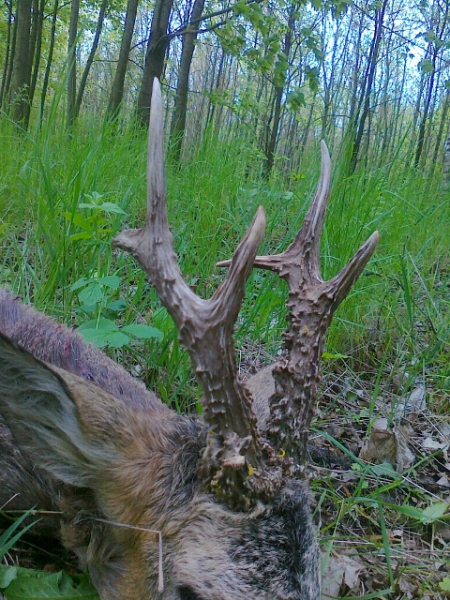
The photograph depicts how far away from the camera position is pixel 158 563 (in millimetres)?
1573

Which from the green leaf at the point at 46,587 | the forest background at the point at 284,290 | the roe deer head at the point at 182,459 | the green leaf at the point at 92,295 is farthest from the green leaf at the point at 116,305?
the green leaf at the point at 46,587

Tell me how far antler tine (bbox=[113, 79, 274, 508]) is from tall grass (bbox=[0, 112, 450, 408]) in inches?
46.0

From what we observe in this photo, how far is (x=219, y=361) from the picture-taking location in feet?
5.14

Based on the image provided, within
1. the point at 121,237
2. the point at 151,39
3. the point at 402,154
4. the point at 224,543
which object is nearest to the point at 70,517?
the point at 224,543

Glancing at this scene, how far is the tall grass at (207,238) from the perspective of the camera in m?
3.23

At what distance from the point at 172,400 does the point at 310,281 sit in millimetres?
1176

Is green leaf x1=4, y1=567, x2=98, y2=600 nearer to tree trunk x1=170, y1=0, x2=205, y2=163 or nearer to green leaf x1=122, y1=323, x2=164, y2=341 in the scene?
green leaf x1=122, y1=323, x2=164, y2=341

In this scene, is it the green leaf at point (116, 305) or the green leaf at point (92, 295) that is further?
the green leaf at point (116, 305)

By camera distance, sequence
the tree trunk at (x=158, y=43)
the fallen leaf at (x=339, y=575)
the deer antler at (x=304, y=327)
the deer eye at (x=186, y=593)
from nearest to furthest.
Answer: the deer eye at (x=186, y=593), the deer antler at (x=304, y=327), the fallen leaf at (x=339, y=575), the tree trunk at (x=158, y=43)

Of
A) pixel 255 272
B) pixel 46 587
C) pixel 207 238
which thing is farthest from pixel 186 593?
pixel 207 238

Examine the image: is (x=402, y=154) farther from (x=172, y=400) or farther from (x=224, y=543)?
(x=224, y=543)

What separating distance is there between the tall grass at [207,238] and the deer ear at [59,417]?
3.38ft

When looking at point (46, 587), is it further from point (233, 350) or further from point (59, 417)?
point (233, 350)

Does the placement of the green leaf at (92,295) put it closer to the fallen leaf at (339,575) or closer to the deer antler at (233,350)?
the deer antler at (233,350)
